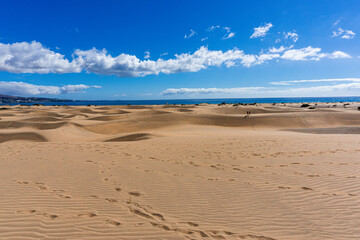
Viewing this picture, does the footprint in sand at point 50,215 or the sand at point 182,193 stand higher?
the sand at point 182,193

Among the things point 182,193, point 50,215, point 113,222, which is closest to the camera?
point 113,222

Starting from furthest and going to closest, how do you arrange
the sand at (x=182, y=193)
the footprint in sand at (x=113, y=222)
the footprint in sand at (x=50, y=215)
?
the footprint in sand at (x=50, y=215) < the footprint in sand at (x=113, y=222) < the sand at (x=182, y=193)

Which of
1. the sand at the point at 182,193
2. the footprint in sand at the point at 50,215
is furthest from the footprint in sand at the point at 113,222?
the footprint in sand at the point at 50,215

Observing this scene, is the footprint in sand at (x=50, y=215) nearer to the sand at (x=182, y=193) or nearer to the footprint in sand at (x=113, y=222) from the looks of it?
the sand at (x=182, y=193)

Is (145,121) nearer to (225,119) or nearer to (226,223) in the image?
(225,119)

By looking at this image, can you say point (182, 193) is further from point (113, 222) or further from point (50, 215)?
point (50, 215)

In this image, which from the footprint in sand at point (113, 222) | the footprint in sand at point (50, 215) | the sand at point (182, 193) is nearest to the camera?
the sand at point (182, 193)

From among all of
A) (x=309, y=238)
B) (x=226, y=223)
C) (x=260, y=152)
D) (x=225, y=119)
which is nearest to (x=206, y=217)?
(x=226, y=223)

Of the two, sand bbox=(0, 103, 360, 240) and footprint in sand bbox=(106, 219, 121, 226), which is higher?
sand bbox=(0, 103, 360, 240)

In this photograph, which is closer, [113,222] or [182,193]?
[113,222]

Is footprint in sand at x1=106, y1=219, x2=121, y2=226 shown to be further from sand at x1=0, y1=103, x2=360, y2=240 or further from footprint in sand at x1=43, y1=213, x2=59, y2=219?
footprint in sand at x1=43, y1=213, x2=59, y2=219

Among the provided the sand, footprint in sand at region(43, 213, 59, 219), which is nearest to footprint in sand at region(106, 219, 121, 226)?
the sand

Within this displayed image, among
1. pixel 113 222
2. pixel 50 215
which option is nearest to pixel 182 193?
pixel 113 222

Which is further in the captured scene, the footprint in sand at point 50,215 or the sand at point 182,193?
the footprint in sand at point 50,215
